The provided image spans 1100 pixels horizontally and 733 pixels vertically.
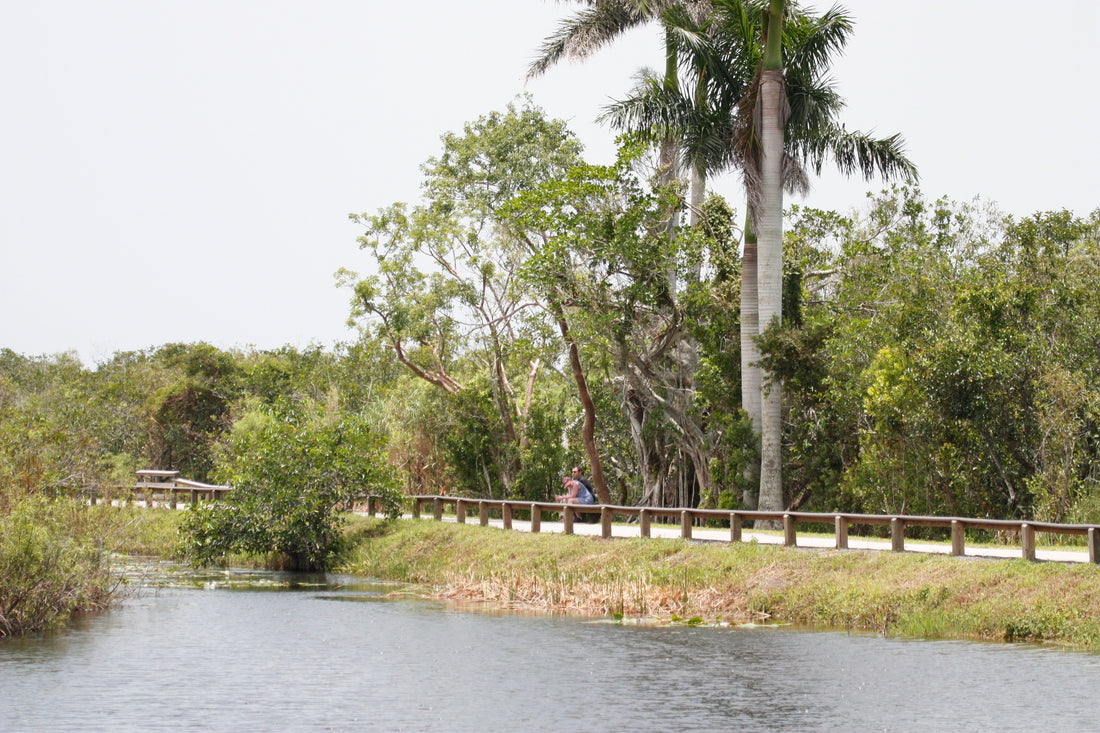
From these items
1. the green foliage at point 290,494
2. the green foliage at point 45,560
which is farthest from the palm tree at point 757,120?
the green foliage at point 45,560

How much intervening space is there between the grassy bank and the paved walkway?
2.47 ft

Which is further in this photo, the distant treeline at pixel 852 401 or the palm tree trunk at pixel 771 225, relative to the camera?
the palm tree trunk at pixel 771 225

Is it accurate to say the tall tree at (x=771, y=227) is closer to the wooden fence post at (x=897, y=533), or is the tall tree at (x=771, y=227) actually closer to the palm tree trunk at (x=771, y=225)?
the palm tree trunk at (x=771, y=225)

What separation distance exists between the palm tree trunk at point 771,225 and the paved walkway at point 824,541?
10.4ft

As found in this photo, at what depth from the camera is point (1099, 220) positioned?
43.2m

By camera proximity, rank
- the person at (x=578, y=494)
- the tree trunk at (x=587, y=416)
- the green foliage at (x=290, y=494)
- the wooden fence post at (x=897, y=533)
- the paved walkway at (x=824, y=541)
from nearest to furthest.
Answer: the paved walkway at (x=824, y=541) → the wooden fence post at (x=897, y=533) → the person at (x=578, y=494) → the green foliage at (x=290, y=494) → the tree trunk at (x=587, y=416)

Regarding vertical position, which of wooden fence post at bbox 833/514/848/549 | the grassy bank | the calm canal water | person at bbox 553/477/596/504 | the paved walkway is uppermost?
person at bbox 553/477/596/504

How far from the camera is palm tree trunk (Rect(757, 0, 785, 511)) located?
3039 centimetres

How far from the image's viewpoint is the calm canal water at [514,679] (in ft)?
42.8

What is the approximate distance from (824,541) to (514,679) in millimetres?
10148

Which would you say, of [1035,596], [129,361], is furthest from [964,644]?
[129,361]

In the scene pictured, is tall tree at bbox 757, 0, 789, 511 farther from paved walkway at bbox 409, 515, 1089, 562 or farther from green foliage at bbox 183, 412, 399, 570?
green foliage at bbox 183, 412, 399, 570

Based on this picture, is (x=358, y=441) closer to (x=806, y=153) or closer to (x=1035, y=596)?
(x=806, y=153)

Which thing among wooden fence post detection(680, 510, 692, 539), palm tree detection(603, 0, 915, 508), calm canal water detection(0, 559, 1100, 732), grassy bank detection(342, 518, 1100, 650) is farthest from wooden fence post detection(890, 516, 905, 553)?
palm tree detection(603, 0, 915, 508)
